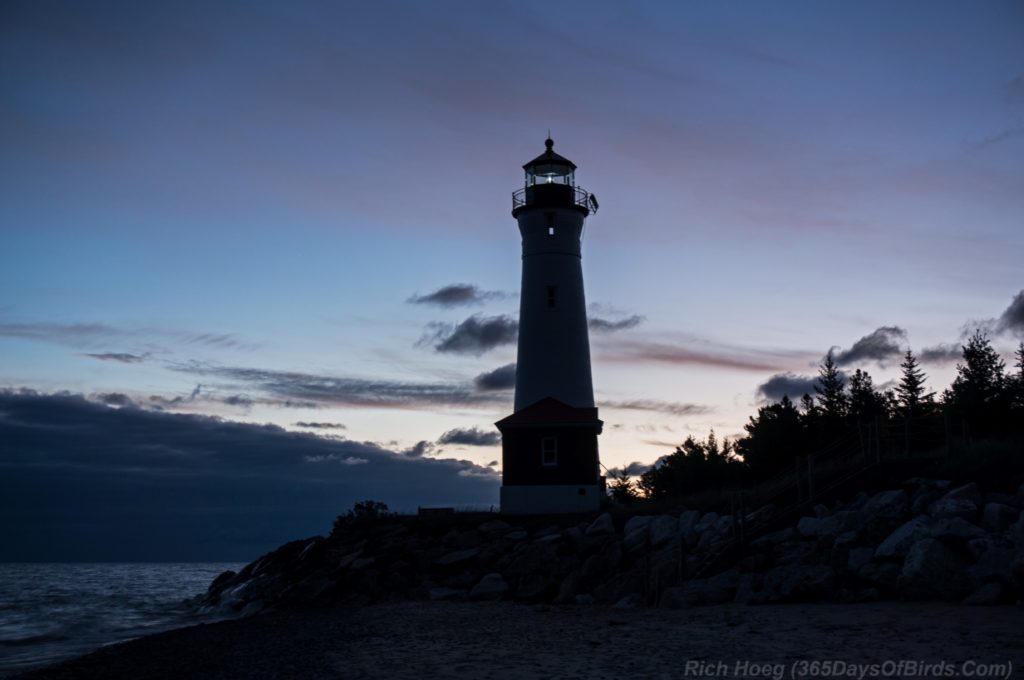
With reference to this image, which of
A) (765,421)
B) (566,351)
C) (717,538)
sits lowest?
(717,538)

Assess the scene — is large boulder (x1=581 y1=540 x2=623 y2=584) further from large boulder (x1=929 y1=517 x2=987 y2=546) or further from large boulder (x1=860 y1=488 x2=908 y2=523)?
large boulder (x1=929 y1=517 x2=987 y2=546)

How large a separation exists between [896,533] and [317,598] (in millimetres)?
16790

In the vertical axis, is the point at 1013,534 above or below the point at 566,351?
below

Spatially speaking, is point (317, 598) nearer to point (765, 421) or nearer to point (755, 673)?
point (755, 673)

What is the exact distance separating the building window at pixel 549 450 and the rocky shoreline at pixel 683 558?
2.75 meters

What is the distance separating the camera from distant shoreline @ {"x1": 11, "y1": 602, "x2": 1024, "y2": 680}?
1251cm

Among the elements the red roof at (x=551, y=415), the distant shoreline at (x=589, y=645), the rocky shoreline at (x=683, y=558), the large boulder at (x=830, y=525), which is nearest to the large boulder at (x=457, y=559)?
the rocky shoreline at (x=683, y=558)

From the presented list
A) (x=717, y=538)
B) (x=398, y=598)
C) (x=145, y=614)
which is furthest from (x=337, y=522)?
(x=717, y=538)

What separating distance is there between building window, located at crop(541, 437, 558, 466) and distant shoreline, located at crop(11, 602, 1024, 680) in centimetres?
1149

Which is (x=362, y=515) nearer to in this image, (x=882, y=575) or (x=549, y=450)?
(x=549, y=450)

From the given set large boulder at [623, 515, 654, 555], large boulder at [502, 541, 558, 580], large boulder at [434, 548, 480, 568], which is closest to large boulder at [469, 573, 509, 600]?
large boulder at [502, 541, 558, 580]

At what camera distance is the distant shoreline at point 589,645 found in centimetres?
1251

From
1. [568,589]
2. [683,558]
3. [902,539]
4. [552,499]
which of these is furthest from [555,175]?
[902,539]

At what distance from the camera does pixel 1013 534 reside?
667 inches
